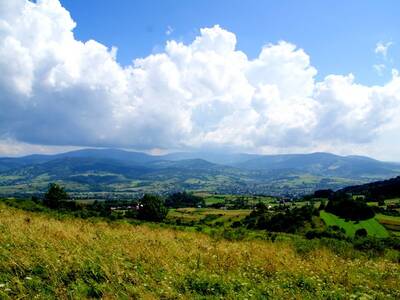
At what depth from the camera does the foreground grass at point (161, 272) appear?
7.24 m

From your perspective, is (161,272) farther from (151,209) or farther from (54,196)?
(151,209)

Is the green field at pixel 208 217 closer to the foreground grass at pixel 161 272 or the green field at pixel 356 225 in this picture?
the green field at pixel 356 225

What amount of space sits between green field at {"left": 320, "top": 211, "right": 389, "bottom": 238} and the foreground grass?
62915 millimetres

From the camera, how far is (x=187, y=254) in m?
10.9

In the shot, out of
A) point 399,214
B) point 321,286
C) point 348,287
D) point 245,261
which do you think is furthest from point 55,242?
point 399,214

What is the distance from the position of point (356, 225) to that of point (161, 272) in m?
77.0

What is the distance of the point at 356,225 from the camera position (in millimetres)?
76188

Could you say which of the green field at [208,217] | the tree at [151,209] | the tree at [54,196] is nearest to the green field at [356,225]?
the green field at [208,217]

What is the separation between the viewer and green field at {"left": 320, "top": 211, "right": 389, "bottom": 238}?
68800 millimetres

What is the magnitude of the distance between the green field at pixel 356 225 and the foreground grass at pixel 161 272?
206ft

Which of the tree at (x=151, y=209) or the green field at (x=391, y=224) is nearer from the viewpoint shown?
the green field at (x=391, y=224)

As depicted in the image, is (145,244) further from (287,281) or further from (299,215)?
(299,215)

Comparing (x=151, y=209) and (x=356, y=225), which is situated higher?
(x=151, y=209)

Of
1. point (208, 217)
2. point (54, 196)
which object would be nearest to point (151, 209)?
point (54, 196)
